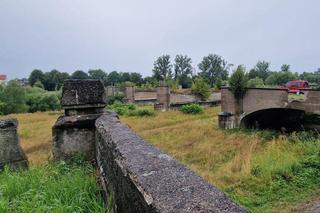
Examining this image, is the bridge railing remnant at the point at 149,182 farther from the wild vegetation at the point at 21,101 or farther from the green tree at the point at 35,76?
the green tree at the point at 35,76

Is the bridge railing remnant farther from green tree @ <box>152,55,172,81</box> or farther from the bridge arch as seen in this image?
green tree @ <box>152,55,172,81</box>

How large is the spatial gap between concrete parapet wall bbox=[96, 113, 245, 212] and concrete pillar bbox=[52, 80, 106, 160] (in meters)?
1.25

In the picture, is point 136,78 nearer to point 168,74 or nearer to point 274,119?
point 168,74

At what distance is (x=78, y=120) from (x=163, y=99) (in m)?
23.0

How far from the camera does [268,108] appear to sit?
14.5 meters

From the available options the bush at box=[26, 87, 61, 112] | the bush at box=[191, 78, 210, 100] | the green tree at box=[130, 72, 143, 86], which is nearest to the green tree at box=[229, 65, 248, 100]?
the bush at box=[191, 78, 210, 100]

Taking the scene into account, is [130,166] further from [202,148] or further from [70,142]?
[202,148]

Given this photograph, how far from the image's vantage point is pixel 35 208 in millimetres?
1972

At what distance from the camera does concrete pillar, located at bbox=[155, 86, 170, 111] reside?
85.1 ft

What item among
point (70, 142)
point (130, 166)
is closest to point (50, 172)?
point (70, 142)

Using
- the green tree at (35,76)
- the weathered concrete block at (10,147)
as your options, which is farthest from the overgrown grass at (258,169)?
the green tree at (35,76)

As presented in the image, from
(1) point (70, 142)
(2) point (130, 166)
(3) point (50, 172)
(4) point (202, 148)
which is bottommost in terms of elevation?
(4) point (202, 148)

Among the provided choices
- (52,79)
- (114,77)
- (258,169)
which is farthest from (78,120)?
(114,77)

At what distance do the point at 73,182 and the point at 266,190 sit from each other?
4480mm
